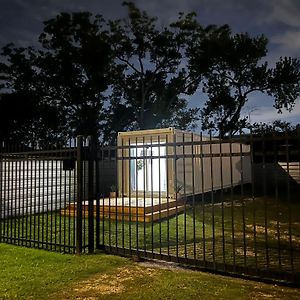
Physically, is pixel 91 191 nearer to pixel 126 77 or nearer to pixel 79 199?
pixel 79 199

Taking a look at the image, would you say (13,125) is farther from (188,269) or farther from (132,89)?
(188,269)

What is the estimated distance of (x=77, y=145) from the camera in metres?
6.00

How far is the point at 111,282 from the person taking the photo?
4547 millimetres

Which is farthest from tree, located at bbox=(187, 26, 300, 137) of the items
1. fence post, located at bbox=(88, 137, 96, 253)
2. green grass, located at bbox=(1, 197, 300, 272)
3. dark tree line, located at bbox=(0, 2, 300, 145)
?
fence post, located at bbox=(88, 137, 96, 253)

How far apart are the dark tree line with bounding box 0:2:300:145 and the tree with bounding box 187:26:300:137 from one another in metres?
0.08

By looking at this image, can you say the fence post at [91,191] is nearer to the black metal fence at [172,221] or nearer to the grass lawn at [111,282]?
the black metal fence at [172,221]

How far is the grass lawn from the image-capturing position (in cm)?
405

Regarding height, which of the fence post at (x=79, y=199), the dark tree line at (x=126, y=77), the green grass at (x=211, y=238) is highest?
the dark tree line at (x=126, y=77)

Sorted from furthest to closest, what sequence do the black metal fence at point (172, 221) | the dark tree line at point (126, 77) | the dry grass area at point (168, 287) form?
the dark tree line at point (126, 77), the black metal fence at point (172, 221), the dry grass area at point (168, 287)

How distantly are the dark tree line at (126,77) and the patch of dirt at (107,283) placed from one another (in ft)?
65.2

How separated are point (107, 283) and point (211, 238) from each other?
357 cm

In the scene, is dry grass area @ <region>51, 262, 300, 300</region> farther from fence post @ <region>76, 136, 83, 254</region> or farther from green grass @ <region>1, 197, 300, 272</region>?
fence post @ <region>76, 136, 83, 254</region>

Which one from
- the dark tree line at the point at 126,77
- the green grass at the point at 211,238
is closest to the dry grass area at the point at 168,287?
the green grass at the point at 211,238

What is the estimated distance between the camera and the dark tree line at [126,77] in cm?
2444
